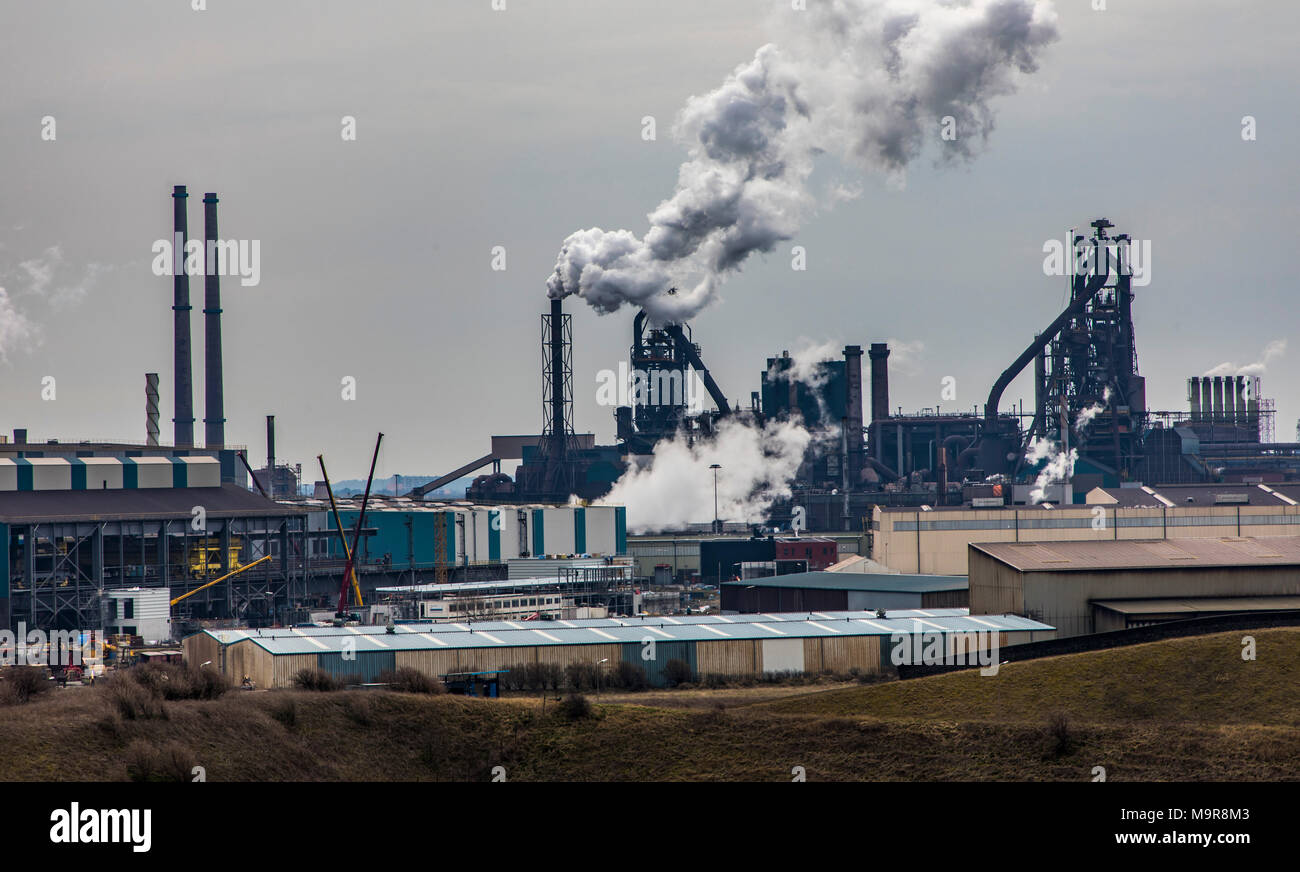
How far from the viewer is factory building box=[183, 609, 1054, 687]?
47.6 metres

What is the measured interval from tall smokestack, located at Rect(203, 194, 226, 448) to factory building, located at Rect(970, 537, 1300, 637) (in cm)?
7743

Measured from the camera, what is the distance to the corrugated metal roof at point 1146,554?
5497 cm

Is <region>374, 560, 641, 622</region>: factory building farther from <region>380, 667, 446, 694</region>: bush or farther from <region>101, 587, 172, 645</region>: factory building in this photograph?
<region>380, 667, 446, 694</region>: bush

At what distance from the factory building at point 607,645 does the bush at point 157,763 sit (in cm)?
1507

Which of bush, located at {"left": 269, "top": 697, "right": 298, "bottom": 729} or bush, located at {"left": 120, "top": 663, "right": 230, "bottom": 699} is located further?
bush, located at {"left": 120, "top": 663, "right": 230, "bottom": 699}

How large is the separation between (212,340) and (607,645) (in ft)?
256

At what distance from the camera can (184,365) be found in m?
120

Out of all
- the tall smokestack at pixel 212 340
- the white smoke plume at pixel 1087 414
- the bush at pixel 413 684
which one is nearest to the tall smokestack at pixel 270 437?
the tall smokestack at pixel 212 340

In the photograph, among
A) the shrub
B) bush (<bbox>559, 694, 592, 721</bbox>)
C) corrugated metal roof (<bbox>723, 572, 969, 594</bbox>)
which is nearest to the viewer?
the shrub

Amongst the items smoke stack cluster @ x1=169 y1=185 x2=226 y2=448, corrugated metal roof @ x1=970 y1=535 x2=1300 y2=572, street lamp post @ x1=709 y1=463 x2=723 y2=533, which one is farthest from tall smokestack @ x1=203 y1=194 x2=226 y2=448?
corrugated metal roof @ x1=970 y1=535 x2=1300 y2=572

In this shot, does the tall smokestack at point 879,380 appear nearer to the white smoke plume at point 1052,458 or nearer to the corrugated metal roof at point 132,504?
the white smoke plume at point 1052,458

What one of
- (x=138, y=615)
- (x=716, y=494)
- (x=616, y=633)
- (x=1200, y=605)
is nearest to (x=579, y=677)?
(x=616, y=633)
